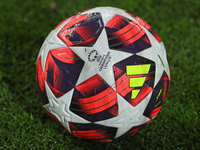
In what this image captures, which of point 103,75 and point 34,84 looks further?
point 34,84

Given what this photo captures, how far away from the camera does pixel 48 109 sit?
2.50m

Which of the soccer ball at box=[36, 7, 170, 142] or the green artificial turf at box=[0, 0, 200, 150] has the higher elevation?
the soccer ball at box=[36, 7, 170, 142]

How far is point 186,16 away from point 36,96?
2.81 m

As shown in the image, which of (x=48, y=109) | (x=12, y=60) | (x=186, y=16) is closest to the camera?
(x=48, y=109)

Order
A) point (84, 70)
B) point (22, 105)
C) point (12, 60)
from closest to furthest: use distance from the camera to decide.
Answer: point (84, 70) < point (22, 105) < point (12, 60)

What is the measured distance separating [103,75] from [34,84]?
1.56m

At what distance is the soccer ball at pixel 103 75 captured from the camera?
2.17 metres

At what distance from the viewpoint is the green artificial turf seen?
2801 millimetres

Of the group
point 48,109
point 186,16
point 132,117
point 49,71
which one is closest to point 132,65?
point 132,117

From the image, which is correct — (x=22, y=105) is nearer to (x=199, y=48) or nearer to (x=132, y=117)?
(x=132, y=117)

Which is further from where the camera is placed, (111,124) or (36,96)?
(36,96)

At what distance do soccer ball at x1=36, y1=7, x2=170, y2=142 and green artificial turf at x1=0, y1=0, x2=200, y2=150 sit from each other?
0.47 metres

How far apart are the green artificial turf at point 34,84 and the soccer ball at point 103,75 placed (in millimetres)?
474

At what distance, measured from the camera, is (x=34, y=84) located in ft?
11.3
